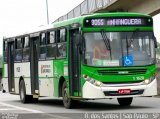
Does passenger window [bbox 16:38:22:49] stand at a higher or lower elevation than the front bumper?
higher

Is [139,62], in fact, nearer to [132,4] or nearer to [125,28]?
[125,28]

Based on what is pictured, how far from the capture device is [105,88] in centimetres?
1939

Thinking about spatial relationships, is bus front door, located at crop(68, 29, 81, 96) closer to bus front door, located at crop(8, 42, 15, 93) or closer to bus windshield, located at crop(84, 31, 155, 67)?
bus windshield, located at crop(84, 31, 155, 67)

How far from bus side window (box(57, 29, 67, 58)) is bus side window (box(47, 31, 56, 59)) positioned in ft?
1.88

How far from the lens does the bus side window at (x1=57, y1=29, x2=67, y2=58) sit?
21.1 metres

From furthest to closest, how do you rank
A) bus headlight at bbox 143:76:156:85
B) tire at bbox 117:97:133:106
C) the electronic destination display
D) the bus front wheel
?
tire at bbox 117:97:133:106, the bus front wheel, bus headlight at bbox 143:76:156:85, the electronic destination display

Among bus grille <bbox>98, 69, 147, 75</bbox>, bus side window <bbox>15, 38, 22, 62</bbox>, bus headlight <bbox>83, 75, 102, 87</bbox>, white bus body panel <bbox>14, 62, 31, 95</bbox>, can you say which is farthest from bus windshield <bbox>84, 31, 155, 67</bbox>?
bus side window <bbox>15, 38, 22, 62</bbox>

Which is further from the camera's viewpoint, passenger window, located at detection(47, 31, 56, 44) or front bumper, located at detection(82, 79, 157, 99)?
passenger window, located at detection(47, 31, 56, 44)

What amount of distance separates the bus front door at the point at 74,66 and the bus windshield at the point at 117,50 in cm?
65

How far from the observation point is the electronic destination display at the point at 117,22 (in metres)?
19.7

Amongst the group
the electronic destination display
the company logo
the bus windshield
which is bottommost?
the company logo

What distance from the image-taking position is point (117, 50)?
19.6 m

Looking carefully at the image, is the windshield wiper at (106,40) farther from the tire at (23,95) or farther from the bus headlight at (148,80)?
the tire at (23,95)

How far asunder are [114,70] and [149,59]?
1.26m
